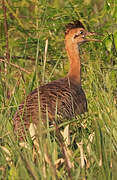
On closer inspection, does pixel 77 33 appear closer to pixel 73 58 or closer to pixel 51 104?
pixel 73 58

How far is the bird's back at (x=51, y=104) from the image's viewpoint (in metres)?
5.27

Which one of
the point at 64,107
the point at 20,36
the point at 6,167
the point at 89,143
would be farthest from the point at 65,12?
the point at 6,167

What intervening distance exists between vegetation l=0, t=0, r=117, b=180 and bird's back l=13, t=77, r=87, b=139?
11cm

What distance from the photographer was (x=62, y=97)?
596cm

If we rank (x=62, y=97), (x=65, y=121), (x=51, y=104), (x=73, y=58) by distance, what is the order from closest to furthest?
(x=65, y=121)
(x=51, y=104)
(x=62, y=97)
(x=73, y=58)

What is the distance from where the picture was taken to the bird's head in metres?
7.24

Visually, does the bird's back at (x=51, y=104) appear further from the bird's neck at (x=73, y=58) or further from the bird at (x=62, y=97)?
the bird's neck at (x=73, y=58)

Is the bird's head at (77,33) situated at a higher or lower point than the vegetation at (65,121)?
higher

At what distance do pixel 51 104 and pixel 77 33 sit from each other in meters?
1.93

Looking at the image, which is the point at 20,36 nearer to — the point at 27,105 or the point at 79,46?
the point at 79,46

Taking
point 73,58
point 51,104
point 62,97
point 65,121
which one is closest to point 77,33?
point 73,58

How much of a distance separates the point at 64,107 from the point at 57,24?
1900mm

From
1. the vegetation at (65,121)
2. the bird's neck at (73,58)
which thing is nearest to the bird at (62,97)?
the bird's neck at (73,58)

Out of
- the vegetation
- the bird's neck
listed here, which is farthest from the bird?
the vegetation
